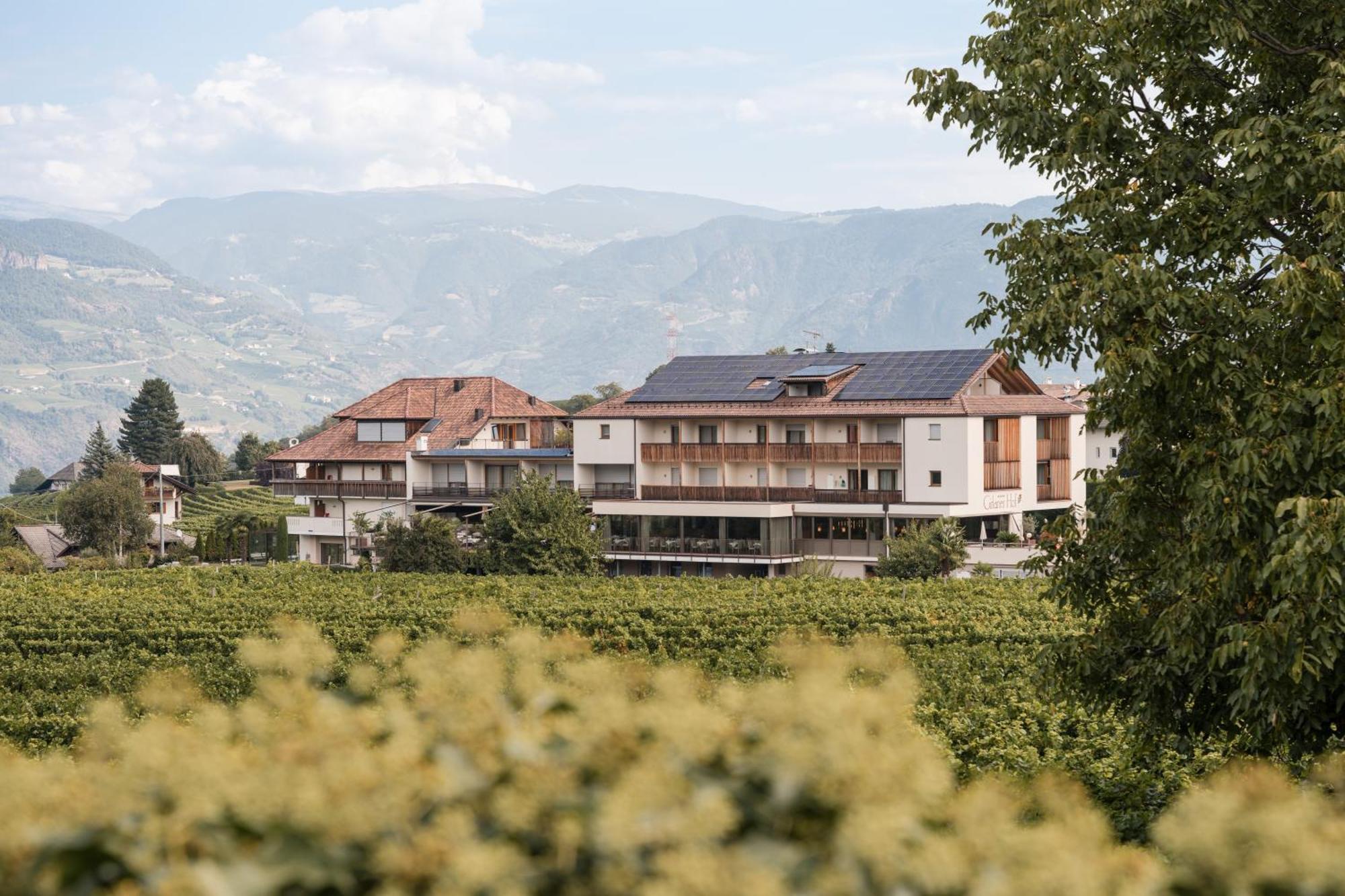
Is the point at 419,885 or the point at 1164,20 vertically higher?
the point at 1164,20

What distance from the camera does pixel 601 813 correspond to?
2.91 metres

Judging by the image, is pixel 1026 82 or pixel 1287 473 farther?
pixel 1026 82

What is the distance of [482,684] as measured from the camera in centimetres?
358

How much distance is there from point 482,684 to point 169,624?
35.4 meters

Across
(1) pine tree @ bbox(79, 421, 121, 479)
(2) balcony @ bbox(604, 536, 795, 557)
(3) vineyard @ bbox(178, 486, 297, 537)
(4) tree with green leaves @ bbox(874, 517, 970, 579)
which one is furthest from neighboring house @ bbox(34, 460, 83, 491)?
(4) tree with green leaves @ bbox(874, 517, 970, 579)

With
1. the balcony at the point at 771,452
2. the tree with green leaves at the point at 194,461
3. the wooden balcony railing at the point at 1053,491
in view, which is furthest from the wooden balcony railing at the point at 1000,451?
the tree with green leaves at the point at 194,461

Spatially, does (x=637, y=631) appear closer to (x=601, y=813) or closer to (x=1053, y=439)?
(x=1053, y=439)

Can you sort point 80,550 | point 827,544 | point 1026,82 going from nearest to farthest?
point 1026,82 < point 827,544 < point 80,550

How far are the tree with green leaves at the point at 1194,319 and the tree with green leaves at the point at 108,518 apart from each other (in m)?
68.7

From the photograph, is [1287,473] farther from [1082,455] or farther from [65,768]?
[1082,455]

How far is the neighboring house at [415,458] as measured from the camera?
61.2 m

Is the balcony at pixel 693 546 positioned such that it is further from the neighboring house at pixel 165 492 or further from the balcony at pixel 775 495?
→ the neighboring house at pixel 165 492

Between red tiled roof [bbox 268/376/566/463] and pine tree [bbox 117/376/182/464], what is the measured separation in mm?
56776

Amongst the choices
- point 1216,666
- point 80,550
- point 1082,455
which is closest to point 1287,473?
point 1216,666
